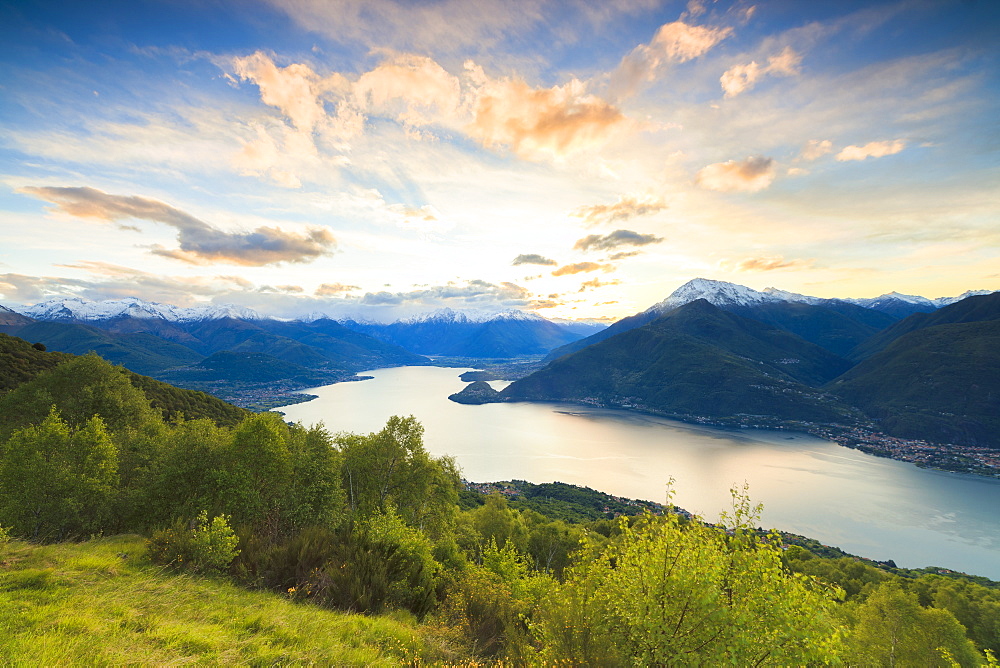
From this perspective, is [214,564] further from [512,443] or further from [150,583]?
[512,443]

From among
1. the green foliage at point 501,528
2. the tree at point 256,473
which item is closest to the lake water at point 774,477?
the green foliage at point 501,528

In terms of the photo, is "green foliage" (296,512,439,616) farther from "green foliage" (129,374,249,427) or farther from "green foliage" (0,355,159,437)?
"green foliage" (129,374,249,427)

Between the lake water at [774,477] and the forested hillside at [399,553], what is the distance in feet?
189

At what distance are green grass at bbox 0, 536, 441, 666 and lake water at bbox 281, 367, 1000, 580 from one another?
239ft

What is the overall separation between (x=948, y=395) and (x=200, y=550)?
272471 mm

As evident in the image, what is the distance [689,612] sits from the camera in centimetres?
930

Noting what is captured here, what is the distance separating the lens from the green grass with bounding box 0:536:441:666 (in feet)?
22.5

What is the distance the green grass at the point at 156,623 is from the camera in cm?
685

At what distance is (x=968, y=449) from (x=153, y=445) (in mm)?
243564

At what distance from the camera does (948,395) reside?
172 metres

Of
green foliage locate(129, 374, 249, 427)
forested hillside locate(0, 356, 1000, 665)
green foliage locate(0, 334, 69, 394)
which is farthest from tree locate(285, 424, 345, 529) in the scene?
green foliage locate(0, 334, 69, 394)

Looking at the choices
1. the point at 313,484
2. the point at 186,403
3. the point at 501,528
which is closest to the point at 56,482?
the point at 313,484

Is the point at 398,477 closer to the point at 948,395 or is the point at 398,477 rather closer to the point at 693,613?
the point at 693,613

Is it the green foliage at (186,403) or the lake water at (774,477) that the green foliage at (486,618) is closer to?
the green foliage at (186,403)
